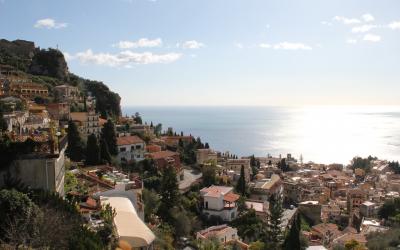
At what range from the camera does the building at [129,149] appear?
32625 mm

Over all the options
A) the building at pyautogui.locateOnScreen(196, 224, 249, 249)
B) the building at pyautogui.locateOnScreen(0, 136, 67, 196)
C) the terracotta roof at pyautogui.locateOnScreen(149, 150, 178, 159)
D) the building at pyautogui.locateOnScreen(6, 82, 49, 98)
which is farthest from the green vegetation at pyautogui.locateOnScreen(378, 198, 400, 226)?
the building at pyautogui.locateOnScreen(0, 136, 67, 196)

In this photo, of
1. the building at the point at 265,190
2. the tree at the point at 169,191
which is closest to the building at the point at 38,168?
the tree at the point at 169,191

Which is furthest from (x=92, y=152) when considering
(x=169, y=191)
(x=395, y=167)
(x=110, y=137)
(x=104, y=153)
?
(x=395, y=167)

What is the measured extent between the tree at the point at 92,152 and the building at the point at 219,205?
854 cm

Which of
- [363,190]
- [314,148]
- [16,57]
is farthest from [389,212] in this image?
[314,148]

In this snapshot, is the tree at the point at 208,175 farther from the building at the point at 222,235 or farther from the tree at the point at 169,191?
the tree at the point at 169,191

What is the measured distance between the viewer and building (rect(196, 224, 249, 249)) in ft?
76.0

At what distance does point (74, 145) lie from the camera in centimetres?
2791

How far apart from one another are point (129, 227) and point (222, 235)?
42.2 ft

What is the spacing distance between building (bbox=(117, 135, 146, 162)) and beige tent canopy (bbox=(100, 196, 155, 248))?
57.9 ft

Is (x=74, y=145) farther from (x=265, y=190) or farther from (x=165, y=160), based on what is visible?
(x=265, y=190)

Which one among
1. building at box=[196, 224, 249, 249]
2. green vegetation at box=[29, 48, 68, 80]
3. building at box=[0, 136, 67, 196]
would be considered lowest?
building at box=[196, 224, 249, 249]

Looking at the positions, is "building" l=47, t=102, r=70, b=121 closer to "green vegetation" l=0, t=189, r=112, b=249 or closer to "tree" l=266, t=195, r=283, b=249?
"tree" l=266, t=195, r=283, b=249

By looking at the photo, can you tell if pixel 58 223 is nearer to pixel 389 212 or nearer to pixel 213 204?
pixel 213 204
